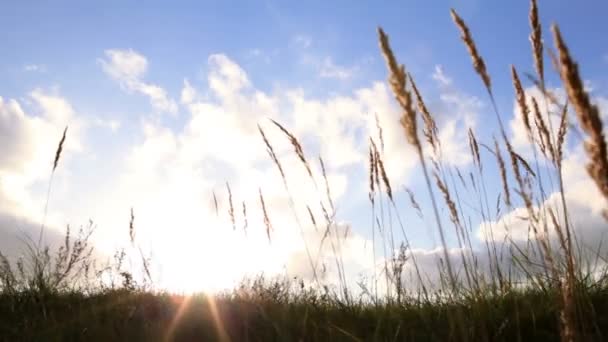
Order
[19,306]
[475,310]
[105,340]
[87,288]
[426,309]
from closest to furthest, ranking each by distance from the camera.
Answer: [475,310] < [105,340] < [426,309] < [19,306] < [87,288]

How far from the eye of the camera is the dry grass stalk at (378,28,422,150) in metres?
1.63

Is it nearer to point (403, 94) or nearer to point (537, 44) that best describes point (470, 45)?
point (537, 44)

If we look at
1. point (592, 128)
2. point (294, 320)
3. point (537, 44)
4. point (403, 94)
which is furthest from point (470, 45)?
point (294, 320)

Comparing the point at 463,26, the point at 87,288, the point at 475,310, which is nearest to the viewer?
the point at 463,26

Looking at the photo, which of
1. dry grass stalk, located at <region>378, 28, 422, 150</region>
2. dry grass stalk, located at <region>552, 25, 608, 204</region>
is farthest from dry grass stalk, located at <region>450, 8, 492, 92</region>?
dry grass stalk, located at <region>552, 25, 608, 204</region>

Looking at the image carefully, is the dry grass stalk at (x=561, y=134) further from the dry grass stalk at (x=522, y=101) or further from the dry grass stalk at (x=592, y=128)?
the dry grass stalk at (x=592, y=128)

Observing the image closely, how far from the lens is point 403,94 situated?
1621 mm

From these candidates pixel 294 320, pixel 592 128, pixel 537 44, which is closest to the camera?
pixel 592 128

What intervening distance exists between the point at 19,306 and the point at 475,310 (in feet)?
13.6

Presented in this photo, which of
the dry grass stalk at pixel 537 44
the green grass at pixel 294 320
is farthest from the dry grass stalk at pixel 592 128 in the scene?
the green grass at pixel 294 320

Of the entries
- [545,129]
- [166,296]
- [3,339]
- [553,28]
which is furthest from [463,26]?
[166,296]

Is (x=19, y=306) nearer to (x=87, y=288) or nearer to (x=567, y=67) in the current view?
(x=87, y=288)

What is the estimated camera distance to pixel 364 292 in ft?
14.0

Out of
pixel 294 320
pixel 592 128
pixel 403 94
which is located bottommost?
pixel 294 320
